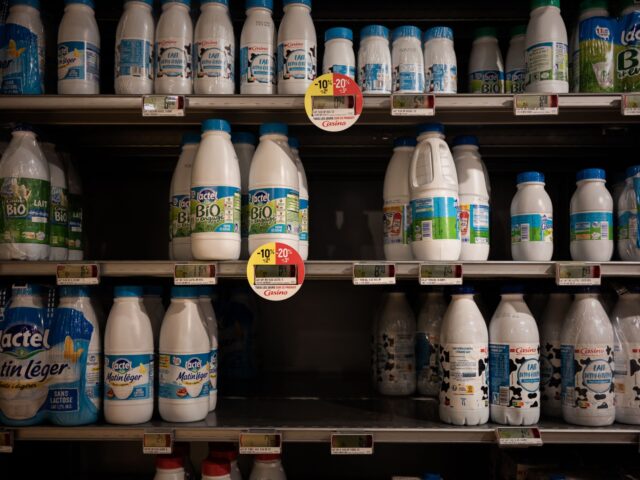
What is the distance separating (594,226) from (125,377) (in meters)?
1.42

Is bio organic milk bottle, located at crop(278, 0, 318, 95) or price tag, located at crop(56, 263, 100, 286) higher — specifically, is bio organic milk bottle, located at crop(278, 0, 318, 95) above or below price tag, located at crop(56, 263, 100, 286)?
above

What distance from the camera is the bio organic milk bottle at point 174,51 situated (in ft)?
5.03

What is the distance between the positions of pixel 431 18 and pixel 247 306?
130 cm

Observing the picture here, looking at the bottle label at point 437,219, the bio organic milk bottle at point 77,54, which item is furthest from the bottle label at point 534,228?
the bio organic milk bottle at point 77,54

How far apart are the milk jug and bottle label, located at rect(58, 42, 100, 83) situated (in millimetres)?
1011

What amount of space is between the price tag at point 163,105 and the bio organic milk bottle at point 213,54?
0.09 m

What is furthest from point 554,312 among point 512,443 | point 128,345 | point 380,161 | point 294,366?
point 128,345

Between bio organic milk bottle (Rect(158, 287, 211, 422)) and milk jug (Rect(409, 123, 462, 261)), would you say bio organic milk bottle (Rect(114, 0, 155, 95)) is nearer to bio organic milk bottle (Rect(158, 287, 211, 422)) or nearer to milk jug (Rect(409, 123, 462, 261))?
bio organic milk bottle (Rect(158, 287, 211, 422))

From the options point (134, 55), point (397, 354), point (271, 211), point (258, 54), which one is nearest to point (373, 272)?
point (271, 211)

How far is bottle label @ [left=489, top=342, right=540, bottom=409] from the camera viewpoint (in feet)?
4.85

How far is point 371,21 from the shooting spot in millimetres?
1987

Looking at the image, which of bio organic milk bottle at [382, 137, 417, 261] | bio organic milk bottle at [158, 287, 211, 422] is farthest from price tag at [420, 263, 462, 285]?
bio organic milk bottle at [158, 287, 211, 422]

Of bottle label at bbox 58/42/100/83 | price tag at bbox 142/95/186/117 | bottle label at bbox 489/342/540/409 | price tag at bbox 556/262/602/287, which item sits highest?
bottle label at bbox 58/42/100/83

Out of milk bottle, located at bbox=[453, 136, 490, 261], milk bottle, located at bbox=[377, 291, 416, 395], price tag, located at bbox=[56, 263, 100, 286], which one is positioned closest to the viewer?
price tag, located at bbox=[56, 263, 100, 286]
